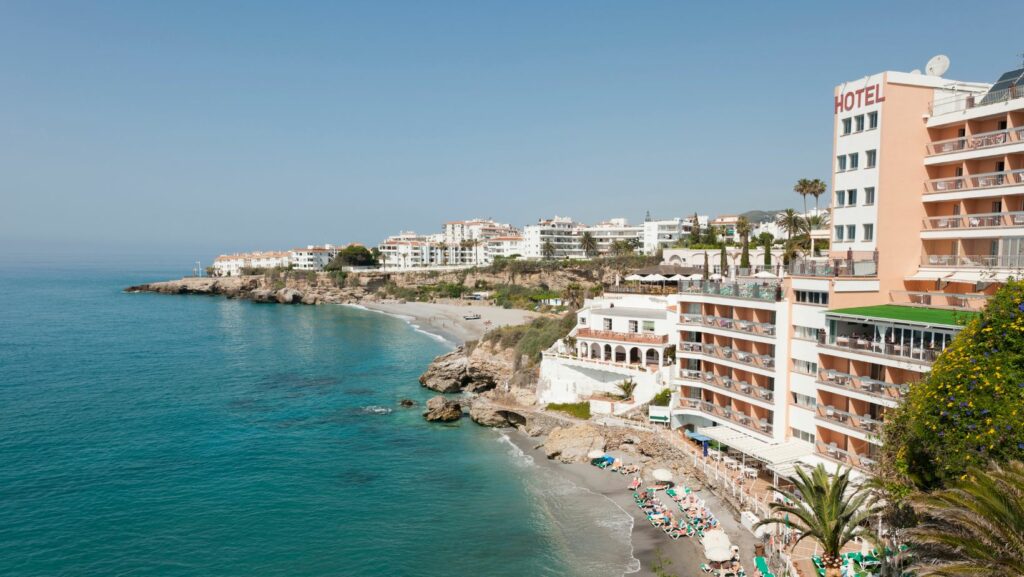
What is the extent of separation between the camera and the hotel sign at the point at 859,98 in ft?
94.7

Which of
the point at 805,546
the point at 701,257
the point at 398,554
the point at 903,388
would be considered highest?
the point at 701,257

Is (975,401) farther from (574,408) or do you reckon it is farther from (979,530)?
(574,408)

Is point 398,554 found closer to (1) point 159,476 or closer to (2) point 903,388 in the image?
(1) point 159,476

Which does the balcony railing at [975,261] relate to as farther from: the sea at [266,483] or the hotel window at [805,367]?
the sea at [266,483]

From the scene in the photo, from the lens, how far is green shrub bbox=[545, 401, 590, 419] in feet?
141

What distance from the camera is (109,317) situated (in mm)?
115688

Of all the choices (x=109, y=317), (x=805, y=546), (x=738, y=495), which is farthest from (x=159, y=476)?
(x=109, y=317)

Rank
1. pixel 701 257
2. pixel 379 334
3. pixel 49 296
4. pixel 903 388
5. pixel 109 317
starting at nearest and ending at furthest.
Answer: pixel 903 388
pixel 701 257
pixel 379 334
pixel 109 317
pixel 49 296

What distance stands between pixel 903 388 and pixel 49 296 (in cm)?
19566

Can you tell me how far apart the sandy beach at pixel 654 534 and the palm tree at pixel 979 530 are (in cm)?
1137

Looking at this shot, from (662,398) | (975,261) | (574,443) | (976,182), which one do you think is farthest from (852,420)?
(574,443)

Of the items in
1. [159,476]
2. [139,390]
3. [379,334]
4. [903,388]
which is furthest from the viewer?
[379,334]

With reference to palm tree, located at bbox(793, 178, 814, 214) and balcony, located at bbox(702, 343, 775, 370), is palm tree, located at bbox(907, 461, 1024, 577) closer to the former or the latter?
balcony, located at bbox(702, 343, 775, 370)

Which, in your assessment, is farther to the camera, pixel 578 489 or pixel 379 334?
pixel 379 334
